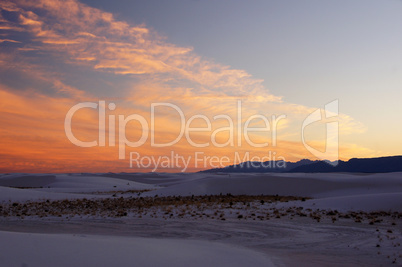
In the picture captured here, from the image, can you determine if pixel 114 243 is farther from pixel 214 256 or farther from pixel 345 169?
pixel 345 169

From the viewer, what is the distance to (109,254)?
8.16m

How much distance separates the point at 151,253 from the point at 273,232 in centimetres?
622

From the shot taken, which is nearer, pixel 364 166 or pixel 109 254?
pixel 109 254

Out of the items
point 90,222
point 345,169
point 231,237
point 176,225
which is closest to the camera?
point 231,237

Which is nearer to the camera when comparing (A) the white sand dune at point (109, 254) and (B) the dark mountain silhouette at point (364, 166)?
(A) the white sand dune at point (109, 254)

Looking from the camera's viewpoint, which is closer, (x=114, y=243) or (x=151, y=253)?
(x=151, y=253)

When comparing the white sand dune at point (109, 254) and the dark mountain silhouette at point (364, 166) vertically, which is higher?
the white sand dune at point (109, 254)

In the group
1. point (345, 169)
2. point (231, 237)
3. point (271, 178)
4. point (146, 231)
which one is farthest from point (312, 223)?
point (345, 169)

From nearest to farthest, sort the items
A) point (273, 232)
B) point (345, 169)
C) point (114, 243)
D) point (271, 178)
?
1. point (114, 243)
2. point (273, 232)
3. point (271, 178)
4. point (345, 169)

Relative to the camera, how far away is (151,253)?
28.4 ft

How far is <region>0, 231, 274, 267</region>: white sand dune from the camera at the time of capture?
721 centimetres

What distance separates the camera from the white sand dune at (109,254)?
721cm

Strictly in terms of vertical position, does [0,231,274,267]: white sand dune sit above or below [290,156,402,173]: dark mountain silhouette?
above

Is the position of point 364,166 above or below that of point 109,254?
below
